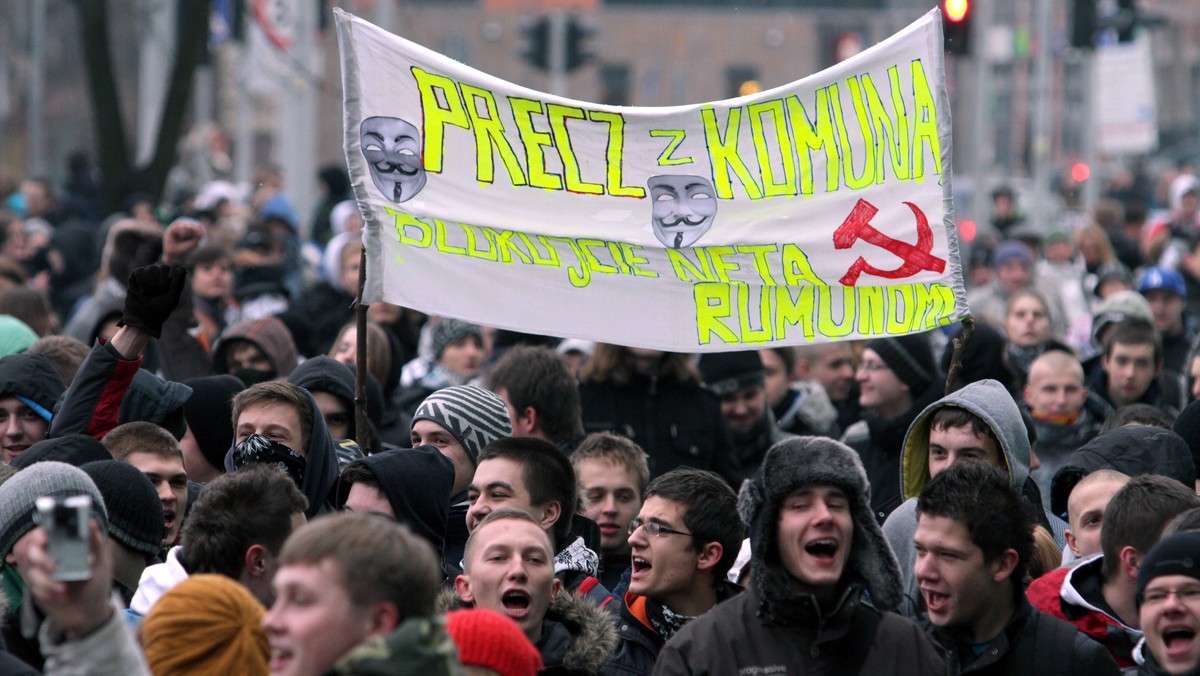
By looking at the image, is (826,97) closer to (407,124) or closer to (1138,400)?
(407,124)

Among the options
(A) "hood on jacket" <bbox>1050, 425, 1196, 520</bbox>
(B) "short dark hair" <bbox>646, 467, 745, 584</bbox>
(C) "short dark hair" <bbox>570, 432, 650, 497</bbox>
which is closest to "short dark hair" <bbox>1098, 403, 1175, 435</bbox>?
(A) "hood on jacket" <bbox>1050, 425, 1196, 520</bbox>

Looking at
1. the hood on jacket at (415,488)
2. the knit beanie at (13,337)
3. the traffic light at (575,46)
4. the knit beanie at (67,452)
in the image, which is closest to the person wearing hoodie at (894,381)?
the hood on jacket at (415,488)

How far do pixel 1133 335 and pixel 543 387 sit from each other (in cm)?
338

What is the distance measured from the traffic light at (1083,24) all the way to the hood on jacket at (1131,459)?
47.3 ft

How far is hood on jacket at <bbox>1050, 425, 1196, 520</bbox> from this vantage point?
6027mm

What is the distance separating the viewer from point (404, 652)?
3.21m

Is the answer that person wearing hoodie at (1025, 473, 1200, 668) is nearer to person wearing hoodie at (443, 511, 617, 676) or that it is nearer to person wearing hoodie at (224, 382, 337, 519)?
person wearing hoodie at (443, 511, 617, 676)

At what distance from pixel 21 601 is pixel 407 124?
6.95 feet

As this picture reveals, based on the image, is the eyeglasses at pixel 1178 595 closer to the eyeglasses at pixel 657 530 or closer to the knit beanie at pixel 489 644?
the eyeglasses at pixel 657 530

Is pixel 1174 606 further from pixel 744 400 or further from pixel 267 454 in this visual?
pixel 744 400

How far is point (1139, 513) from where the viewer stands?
5.05 metres

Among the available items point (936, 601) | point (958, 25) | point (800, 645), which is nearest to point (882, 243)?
point (936, 601)

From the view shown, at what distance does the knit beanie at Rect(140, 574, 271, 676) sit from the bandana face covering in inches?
71.7

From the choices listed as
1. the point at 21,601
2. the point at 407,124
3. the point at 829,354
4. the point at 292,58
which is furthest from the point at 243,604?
the point at 292,58
